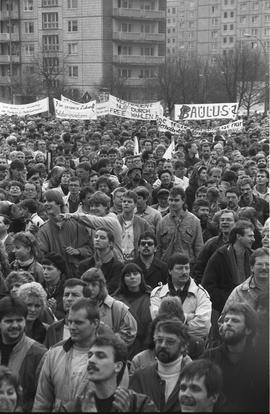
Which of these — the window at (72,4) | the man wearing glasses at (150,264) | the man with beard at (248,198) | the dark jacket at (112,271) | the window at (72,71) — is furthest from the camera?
the window at (72,71)

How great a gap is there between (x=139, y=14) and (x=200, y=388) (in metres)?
78.7

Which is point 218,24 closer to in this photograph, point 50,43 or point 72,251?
point 50,43

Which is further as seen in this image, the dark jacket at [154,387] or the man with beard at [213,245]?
the man with beard at [213,245]

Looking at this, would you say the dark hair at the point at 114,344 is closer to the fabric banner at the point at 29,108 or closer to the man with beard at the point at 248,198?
the man with beard at the point at 248,198

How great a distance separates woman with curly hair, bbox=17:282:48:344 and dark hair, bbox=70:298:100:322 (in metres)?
0.84

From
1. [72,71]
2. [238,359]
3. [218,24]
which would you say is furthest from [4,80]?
[238,359]

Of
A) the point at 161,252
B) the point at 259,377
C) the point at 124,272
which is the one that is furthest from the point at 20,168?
the point at 259,377

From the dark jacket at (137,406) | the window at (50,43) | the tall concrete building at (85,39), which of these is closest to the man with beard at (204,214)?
the dark jacket at (137,406)

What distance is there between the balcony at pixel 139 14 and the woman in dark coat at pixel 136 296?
74.6m

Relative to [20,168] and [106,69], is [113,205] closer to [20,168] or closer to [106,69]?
[20,168]

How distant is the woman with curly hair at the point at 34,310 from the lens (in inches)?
250

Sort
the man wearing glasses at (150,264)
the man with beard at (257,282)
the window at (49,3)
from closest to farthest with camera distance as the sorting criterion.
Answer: the man with beard at (257,282)
the man wearing glasses at (150,264)
the window at (49,3)

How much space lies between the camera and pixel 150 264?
806 cm

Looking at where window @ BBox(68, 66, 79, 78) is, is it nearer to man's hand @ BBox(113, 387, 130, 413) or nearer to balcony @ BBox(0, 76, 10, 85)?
balcony @ BBox(0, 76, 10, 85)
